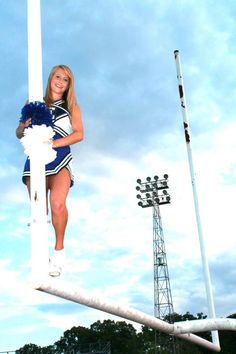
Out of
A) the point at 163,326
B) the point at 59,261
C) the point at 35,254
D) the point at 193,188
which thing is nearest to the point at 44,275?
the point at 35,254

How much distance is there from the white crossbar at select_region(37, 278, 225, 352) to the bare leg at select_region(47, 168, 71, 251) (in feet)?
1.78

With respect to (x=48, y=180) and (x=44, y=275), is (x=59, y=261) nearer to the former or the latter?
(x=48, y=180)

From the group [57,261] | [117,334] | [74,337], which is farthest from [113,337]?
[57,261]

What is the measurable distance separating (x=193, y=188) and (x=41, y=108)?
3256 mm

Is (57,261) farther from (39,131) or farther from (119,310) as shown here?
(39,131)

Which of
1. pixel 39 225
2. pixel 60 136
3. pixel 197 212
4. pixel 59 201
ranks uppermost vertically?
pixel 197 212

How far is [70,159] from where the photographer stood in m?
3.50

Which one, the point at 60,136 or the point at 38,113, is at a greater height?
the point at 60,136

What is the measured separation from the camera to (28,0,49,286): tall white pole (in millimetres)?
2607

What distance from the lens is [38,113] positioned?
2.93m

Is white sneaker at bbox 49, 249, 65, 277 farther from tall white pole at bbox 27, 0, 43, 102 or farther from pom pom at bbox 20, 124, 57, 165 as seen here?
tall white pole at bbox 27, 0, 43, 102

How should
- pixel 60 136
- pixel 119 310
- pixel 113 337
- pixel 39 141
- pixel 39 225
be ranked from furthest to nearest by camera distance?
pixel 113 337 → pixel 60 136 → pixel 119 310 → pixel 39 141 → pixel 39 225

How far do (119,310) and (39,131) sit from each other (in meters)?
1.06

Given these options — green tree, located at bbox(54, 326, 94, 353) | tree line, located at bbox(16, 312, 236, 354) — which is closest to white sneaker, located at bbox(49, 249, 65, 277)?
tree line, located at bbox(16, 312, 236, 354)
